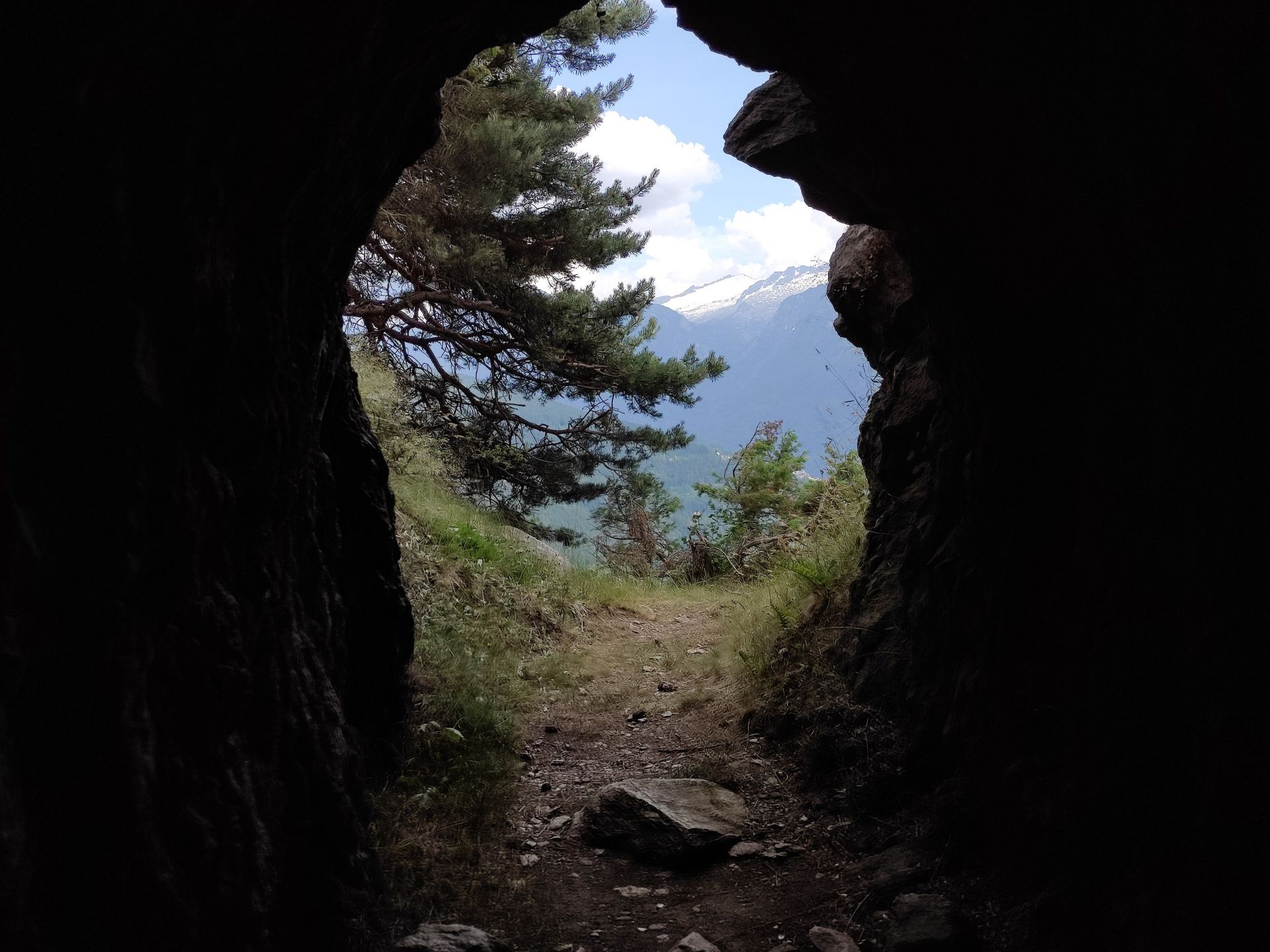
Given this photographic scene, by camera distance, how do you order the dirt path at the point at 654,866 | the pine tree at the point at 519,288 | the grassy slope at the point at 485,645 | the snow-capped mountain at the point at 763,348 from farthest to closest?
the snow-capped mountain at the point at 763,348 → the pine tree at the point at 519,288 → the grassy slope at the point at 485,645 → the dirt path at the point at 654,866

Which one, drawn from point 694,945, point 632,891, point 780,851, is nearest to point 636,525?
point 780,851

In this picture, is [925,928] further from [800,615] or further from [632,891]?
[800,615]

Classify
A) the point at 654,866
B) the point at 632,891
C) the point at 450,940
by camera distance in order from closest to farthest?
the point at 450,940 < the point at 632,891 < the point at 654,866

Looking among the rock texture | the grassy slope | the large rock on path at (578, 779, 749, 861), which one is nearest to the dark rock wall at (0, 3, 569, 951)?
the grassy slope

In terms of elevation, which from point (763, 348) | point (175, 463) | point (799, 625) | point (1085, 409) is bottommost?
point (799, 625)

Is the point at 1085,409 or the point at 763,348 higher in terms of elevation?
the point at 763,348

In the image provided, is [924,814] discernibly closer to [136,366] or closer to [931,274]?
[931,274]

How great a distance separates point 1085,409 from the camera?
2.90 meters

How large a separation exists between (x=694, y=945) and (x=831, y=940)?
1.67 feet

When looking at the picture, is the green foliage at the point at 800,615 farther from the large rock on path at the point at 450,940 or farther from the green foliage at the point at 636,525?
the green foliage at the point at 636,525

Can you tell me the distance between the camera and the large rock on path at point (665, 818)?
12.7 ft

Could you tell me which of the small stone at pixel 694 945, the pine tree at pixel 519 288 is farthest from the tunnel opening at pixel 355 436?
the pine tree at pixel 519 288

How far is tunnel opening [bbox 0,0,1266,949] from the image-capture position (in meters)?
1.66

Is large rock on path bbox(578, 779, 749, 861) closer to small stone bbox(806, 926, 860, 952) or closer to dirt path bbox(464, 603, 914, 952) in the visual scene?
dirt path bbox(464, 603, 914, 952)
